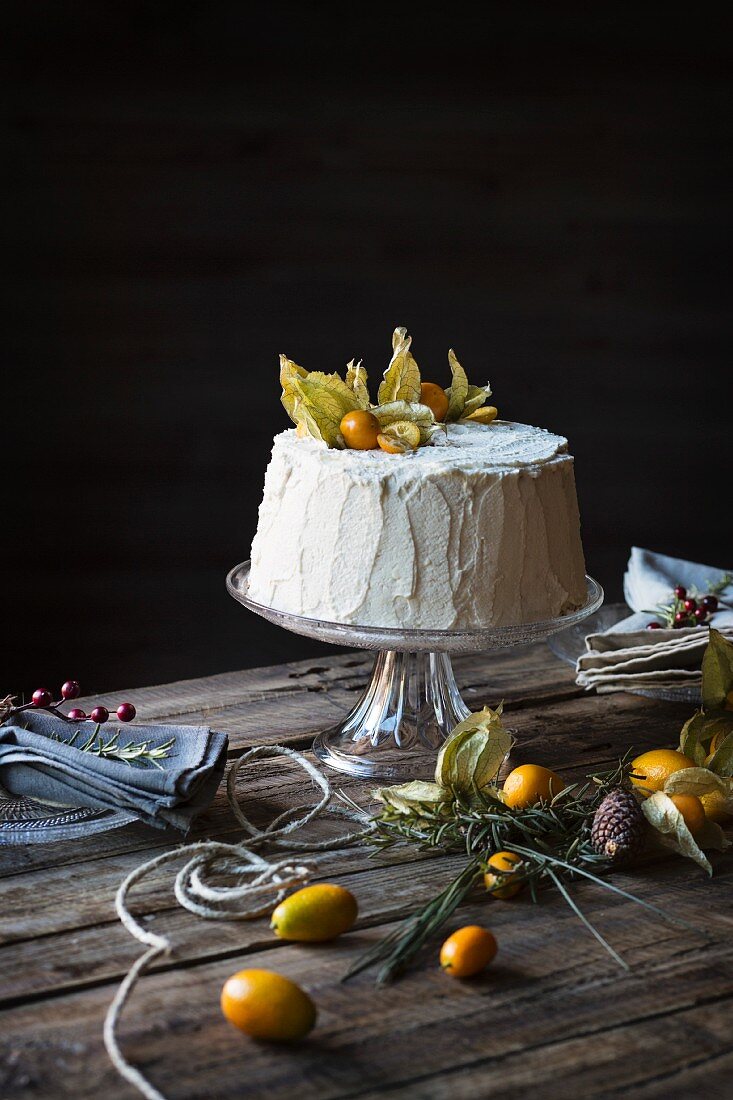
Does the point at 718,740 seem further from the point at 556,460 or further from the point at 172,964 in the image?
the point at 172,964

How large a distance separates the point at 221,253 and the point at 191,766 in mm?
1822

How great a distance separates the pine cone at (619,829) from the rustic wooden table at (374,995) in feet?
0.11

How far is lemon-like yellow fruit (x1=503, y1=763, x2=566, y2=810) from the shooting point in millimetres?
1314

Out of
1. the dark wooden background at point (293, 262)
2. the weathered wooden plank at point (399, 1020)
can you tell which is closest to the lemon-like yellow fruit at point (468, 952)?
the weathered wooden plank at point (399, 1020)

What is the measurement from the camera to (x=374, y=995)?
1009 mm

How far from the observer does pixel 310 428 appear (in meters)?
1.50

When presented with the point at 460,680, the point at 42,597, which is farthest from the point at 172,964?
the point at 42,597

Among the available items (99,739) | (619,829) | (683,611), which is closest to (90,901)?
(99,739)

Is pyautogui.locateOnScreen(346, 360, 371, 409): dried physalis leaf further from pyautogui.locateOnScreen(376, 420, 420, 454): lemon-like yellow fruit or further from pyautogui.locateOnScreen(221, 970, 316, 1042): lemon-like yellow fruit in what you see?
pyautogui.locateOnScreen(221, 970, 316, 1042): lemon-like yellow fruit

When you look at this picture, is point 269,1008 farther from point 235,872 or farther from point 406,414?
point 406,414

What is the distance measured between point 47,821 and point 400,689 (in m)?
0.50

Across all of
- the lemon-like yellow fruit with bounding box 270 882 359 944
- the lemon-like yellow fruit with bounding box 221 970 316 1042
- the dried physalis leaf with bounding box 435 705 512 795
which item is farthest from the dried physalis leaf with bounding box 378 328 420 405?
the lemon-like yellow fruit with bounding box 221 970 316 1042

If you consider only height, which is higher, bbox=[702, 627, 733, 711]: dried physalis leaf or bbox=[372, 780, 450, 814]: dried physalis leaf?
bbox=[702, 627, 733, 711]: dried physalis leaf

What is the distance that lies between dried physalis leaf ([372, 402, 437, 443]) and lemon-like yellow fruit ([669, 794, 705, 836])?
1.69ft
